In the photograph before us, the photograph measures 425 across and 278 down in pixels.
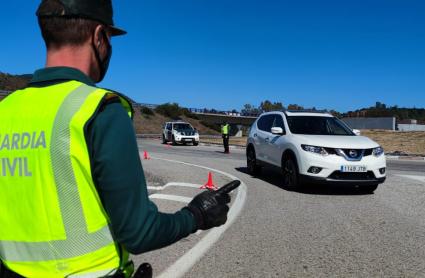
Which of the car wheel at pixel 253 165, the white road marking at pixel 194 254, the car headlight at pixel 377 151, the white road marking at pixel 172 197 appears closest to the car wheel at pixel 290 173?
the car headlight at pixel 377 151

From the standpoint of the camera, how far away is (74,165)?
4.93ft

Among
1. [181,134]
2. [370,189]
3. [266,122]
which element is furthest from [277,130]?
[181,134]

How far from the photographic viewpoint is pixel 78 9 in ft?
5.38

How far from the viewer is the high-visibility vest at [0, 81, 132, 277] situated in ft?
4.93

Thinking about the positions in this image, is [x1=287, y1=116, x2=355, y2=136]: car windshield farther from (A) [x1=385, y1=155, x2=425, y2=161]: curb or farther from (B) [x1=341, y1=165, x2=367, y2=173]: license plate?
(A) [x1=385, y1=155, x2=425, y2=161]: curb

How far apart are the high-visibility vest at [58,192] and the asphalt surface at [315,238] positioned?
10.4 feet

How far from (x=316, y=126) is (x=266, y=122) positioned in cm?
202

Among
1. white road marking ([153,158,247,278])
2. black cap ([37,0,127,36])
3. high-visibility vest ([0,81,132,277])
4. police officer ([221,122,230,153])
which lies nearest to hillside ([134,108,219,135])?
police officer ([221,122,230,153])

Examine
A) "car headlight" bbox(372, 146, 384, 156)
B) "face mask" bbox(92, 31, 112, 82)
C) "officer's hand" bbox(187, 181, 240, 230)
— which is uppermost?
"face mask" bbox(92, 31, 112, 82)

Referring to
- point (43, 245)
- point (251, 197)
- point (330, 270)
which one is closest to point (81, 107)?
point (43, 245)

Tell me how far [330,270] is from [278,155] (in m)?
6.84

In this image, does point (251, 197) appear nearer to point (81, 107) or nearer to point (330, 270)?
point (330, 270)

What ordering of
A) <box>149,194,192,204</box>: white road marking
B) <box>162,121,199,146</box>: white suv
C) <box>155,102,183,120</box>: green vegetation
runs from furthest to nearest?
1. <box>155,102,183,120</box>: green vegetation
2. <box>162,121,199,146</box>: white suv
3. <box>149,194,192,204</box>: white road marking

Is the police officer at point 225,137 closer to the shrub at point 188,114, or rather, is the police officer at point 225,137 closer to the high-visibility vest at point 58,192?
the high-visibility vest at point 58,192
